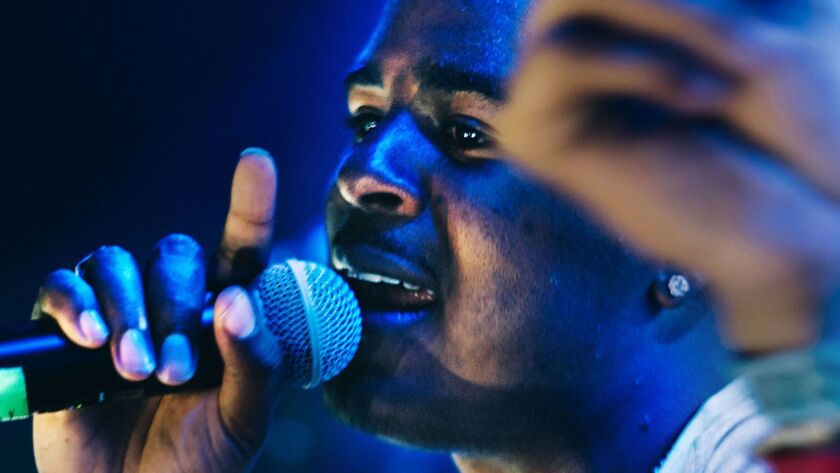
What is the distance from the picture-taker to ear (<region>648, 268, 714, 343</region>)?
1403 mm

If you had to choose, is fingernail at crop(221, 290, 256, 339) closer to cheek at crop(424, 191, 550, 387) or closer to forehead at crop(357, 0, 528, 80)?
cheek at crop(424, 191, 550, 387)

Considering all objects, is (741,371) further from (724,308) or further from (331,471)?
(331,471)

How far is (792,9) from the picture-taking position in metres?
0.47

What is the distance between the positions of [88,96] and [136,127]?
0.12 m

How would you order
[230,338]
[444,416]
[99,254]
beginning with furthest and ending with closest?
[444,416] → [99,254] → [230,338]

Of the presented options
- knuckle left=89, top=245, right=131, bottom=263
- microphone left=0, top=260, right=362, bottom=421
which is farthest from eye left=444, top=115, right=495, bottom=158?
knuckle left=89, top=245, right=131, bottom=263

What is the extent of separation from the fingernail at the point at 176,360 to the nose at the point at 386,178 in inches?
16.5

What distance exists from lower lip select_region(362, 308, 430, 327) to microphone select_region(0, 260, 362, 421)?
0.08 metres

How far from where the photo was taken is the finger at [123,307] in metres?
1.06

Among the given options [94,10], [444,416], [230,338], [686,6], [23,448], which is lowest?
[23,448]

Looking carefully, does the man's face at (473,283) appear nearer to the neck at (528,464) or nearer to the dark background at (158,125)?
the neck at (528,464)

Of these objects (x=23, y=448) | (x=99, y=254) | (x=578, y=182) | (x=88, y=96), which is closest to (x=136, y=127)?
(x=88, y=96)

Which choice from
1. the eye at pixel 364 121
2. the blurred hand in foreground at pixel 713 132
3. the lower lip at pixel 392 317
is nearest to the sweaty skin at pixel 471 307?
the lower lip at pixel 392 317

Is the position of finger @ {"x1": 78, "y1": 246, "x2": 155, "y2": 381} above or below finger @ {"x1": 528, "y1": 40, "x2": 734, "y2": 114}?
below
